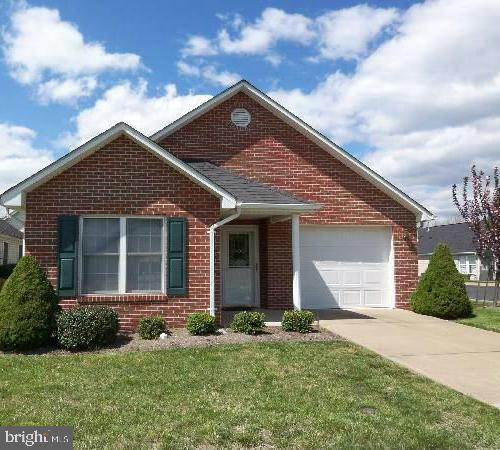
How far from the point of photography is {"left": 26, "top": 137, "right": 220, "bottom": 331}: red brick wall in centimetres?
1109

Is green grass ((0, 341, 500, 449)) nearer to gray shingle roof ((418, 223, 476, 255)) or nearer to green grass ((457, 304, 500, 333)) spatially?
green grass ((457, 304, 500, 333))

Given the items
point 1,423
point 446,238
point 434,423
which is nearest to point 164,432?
point 1,423

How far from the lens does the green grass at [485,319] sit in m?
12.6

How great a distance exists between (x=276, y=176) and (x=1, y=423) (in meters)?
10.8

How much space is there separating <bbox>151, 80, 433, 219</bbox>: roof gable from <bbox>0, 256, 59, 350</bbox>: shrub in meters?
5.97

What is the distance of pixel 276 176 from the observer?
15289 millimetres

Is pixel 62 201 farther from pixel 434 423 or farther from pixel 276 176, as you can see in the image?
pixel 434 423

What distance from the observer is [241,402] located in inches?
252

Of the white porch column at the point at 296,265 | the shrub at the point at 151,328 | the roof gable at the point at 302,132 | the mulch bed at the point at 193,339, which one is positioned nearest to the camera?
the mulch bed at the point at 193,339

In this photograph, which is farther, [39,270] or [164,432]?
[39,270]

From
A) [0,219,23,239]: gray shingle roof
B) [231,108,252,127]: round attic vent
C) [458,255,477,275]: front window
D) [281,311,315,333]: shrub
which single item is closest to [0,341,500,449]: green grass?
[281,311,315,333]: shrub

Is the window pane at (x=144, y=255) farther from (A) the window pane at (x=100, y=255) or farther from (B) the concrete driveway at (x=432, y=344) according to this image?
(B) the concrete driveway at (x=432, y=344)
